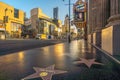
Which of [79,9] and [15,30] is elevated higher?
[79,9]

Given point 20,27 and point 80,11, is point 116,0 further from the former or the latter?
point 20,27

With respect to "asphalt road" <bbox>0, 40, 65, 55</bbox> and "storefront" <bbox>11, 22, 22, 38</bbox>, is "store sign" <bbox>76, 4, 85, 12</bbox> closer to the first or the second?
"asphalt road" <bbox>0, 40, 65, 55</bbox>

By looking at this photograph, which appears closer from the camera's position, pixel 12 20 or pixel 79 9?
pixel 79 9

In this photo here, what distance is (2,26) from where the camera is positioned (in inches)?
3809

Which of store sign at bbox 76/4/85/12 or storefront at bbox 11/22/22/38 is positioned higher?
store sign at bbox 76/4/85/12

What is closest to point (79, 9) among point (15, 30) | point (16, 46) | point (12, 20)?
point (16, 46)

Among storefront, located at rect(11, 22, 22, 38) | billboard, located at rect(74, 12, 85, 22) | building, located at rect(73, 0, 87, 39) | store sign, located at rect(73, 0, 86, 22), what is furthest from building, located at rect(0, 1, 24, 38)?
store sign, located at rect(73, 0, 86, 22)

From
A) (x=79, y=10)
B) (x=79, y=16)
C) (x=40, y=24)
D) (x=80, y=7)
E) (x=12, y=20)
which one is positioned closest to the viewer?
(x=79, y=10)

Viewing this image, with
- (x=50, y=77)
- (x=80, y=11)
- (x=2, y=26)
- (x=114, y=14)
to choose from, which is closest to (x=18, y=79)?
(x=50, y=77)

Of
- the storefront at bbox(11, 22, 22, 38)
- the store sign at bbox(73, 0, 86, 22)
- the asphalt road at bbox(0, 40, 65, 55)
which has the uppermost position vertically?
the store sign at bbox(73, 0, 86, 22)

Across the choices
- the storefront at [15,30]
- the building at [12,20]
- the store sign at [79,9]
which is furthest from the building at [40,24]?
the store sign at [79,9]

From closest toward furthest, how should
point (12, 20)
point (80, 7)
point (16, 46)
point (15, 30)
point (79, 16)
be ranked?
1. point (16, 46)
2. point (80, 7)
3. point (79, 16)
4. point (12, 20)
5. point (15, 30)

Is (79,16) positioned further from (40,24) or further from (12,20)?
(40,24)

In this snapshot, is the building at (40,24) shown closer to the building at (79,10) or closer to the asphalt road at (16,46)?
the building at (79,10)
